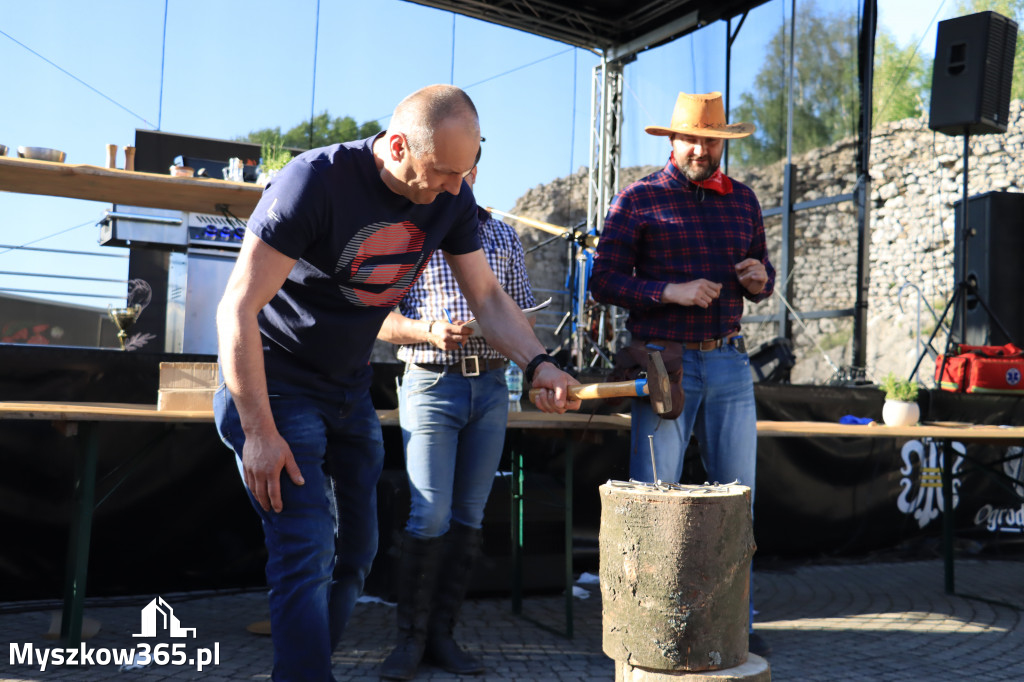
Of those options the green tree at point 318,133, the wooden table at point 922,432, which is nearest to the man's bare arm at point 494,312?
the wooden table at point 922,432

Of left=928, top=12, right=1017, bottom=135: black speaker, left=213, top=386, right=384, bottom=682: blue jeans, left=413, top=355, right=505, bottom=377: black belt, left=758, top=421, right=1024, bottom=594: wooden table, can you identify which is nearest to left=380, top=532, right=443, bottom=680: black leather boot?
left=413, top=355, right=505, bottom=377: black belt

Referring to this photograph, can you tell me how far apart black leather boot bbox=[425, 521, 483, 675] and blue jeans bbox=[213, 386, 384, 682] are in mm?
904

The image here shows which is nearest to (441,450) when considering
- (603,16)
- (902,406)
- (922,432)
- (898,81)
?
(922,432)

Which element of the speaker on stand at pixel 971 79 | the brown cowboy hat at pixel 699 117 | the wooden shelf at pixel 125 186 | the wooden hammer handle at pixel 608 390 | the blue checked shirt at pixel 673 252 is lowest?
the wooden hammer handle at pixel 608 390

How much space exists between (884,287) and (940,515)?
40.9ft

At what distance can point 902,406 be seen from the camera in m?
4.20

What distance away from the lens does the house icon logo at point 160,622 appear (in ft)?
11.3

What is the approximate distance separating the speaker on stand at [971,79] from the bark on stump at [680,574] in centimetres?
566

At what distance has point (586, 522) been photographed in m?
4.60

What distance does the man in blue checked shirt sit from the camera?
9.82 feet

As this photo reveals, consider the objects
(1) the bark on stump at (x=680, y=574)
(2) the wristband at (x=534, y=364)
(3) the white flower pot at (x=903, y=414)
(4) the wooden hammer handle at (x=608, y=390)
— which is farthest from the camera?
(3) the white flower pot at (x=903, y=414)

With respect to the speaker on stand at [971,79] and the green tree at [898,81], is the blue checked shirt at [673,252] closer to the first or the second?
the speaker on stand at [971,79]

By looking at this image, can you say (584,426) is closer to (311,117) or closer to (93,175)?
(93,175)

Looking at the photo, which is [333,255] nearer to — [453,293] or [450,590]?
[453,293]
